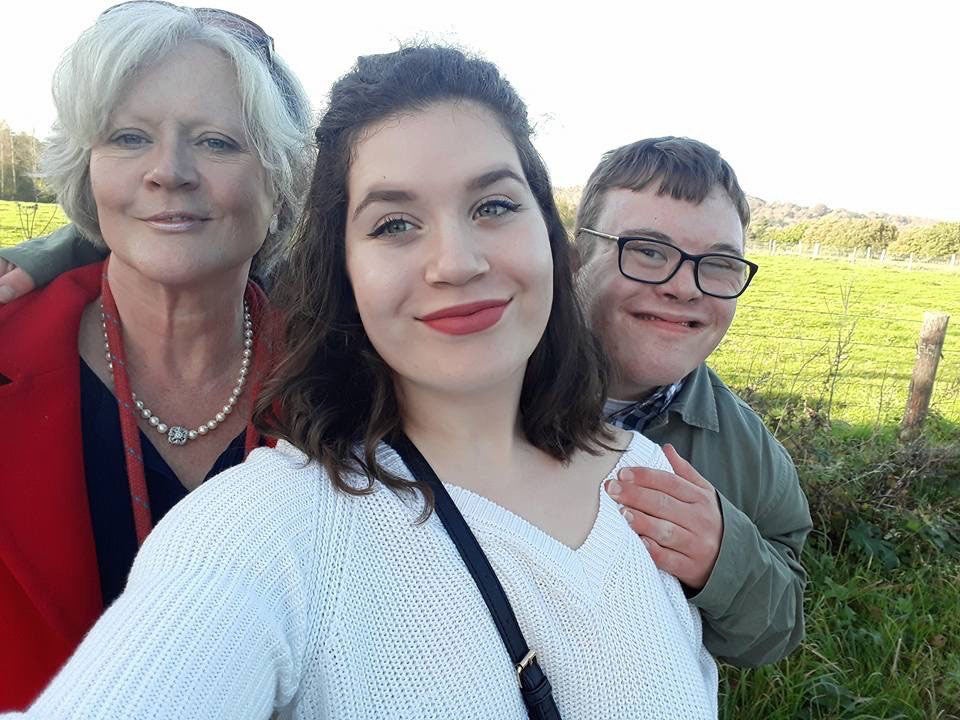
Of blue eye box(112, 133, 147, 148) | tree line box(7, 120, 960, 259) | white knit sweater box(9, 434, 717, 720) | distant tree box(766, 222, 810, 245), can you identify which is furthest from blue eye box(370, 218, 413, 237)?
distant tree box(766, 222, 810, 245)

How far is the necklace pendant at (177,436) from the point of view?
1.92 m

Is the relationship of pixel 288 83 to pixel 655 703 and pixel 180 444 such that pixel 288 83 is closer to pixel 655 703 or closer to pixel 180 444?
pixel 180 444

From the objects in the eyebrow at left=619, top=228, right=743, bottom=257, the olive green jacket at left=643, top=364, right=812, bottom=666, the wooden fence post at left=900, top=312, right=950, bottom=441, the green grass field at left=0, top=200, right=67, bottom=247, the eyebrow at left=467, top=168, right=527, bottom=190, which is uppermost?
the eyebrow at left=467, top=168, right=527, bottom=190

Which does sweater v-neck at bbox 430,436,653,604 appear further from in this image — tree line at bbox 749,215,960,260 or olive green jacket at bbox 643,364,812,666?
tree line at bbox 749,215,960,260

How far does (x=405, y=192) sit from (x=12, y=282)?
1.18 m

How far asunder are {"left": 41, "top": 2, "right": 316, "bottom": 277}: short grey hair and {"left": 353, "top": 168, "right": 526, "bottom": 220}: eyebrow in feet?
1.43

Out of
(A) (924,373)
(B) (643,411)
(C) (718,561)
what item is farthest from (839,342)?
(C) (718,561)

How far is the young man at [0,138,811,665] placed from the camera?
202cm

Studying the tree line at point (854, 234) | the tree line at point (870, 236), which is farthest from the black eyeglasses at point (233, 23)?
the tree line at point (870, 236)

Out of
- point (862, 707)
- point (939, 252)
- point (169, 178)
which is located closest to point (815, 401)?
point (862, 707)

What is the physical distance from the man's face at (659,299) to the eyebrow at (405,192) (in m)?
0.87

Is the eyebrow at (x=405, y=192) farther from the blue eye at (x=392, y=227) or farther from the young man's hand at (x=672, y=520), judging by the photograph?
the young man's hand at (x=672, y=520)

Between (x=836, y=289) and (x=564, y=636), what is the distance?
1475 cm

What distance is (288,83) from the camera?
2.09 meters
